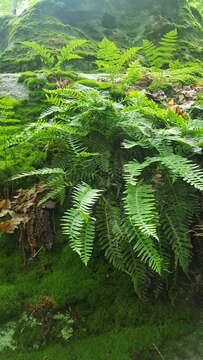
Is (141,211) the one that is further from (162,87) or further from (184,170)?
(162,87)

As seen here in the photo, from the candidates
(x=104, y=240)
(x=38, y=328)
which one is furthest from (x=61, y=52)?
(x=38, y=328)

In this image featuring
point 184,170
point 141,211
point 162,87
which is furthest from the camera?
point 162,87

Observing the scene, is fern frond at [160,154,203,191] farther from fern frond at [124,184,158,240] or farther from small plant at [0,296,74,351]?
small plant at [0,296,74,351]

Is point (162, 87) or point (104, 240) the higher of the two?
point (162, 87)

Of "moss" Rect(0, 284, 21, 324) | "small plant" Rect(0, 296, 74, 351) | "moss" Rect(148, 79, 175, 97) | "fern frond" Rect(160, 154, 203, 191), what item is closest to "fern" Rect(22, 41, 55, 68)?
"moss" Rect(148, 79, 175, 97)

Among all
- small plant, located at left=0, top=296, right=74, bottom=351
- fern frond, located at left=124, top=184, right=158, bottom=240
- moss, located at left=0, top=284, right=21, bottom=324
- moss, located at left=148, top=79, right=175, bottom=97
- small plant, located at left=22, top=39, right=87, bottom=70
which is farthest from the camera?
small plant, located at left=22, top=39, right=87, bottom=70

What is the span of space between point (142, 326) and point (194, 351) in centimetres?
36

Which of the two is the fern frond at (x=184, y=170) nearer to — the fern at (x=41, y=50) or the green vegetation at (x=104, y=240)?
the green vegetation at (x=104, y=240)

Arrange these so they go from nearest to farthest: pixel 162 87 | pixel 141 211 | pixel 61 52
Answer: pixel 141 211 < pixel 162 87 < pixel 61 52

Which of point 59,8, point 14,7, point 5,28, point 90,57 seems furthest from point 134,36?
point 14,7

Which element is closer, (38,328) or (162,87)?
(38,328)

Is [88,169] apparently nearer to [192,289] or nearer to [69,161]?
[69,161]

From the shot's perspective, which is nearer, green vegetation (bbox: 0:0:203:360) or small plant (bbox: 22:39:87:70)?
green vegetation (bbox: 0:0:203:360)

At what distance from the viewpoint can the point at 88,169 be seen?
246 cm
